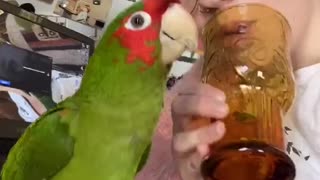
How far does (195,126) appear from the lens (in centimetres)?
52

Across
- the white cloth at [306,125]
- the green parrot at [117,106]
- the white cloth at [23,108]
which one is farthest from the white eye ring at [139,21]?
the white cloth at [23,108]

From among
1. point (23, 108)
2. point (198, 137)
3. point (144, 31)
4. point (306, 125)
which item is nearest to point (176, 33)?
point (144, 31)

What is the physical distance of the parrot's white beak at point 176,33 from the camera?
373mm

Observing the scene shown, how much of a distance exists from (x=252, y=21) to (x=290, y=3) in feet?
0.74

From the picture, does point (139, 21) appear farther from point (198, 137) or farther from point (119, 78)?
point (198, 137)

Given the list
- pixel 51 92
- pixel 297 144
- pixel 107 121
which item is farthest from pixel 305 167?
pixel 51 92

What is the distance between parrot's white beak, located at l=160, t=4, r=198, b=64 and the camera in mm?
373

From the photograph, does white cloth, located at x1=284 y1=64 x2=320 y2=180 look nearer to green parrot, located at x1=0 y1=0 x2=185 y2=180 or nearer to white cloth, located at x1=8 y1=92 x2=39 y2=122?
green parrot, located at x1=0 y1=0 x2=185 y2=180

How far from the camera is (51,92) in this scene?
1.24 m

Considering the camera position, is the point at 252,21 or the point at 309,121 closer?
the point at 252,21

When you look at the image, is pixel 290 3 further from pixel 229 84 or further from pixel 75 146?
pixel 75 146

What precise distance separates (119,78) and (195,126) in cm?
15

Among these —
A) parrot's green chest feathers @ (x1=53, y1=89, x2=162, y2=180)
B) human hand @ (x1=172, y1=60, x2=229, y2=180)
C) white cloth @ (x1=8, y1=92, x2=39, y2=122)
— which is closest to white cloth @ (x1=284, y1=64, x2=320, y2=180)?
human hand @ (x1=172, y1=60, x2=229, y2=180)

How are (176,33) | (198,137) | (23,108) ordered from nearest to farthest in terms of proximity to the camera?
1. (176,33)
2. (198,137)
3. (23,108)
